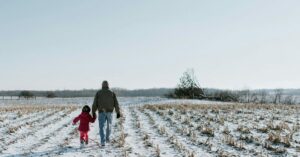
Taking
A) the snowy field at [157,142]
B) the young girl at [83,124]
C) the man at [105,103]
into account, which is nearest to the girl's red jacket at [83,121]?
the young girl at [83,124]

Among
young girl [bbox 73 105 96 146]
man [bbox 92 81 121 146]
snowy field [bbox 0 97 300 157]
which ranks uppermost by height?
man [bbox 92 81 121 146]

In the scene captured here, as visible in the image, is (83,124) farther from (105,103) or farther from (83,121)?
(105,103)

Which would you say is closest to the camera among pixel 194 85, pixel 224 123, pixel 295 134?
pixel 295 134

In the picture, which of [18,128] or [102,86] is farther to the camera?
[18,128]

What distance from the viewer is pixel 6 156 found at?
41.0 ft

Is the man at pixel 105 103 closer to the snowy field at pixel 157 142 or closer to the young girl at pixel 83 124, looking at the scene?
the young girl at pixel 83 124

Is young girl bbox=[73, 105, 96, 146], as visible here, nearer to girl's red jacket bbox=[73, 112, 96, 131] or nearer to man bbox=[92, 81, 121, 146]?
girl's red jacket bbox=[73, 112, 96, 131]

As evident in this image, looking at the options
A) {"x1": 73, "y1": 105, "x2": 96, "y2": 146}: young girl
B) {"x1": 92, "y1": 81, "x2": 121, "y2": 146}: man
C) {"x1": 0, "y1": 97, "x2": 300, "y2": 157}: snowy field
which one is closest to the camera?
{"x1": 0, "y1": 97, "x2": 300, "y2": 157}: snowy field

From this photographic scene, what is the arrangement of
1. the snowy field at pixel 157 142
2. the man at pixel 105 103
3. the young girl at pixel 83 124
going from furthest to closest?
the man at pixel 105 103, the young girl at pixel 83 124, the snowy field at pixel 157 142

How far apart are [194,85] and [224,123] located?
136 feet

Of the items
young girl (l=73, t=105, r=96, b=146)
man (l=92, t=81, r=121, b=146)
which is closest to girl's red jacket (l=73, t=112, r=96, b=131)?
young girl (l=73, t=105, r=96, b=146)

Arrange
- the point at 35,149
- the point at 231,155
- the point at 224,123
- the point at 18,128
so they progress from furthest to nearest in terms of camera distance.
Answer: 1. the point at 224,123
2. the point at 18,128
3. the point at 35,149
4. the point at 231,155

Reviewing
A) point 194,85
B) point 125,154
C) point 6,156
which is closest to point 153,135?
point 125,154

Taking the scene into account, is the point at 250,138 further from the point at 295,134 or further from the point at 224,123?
the point at 224,123
